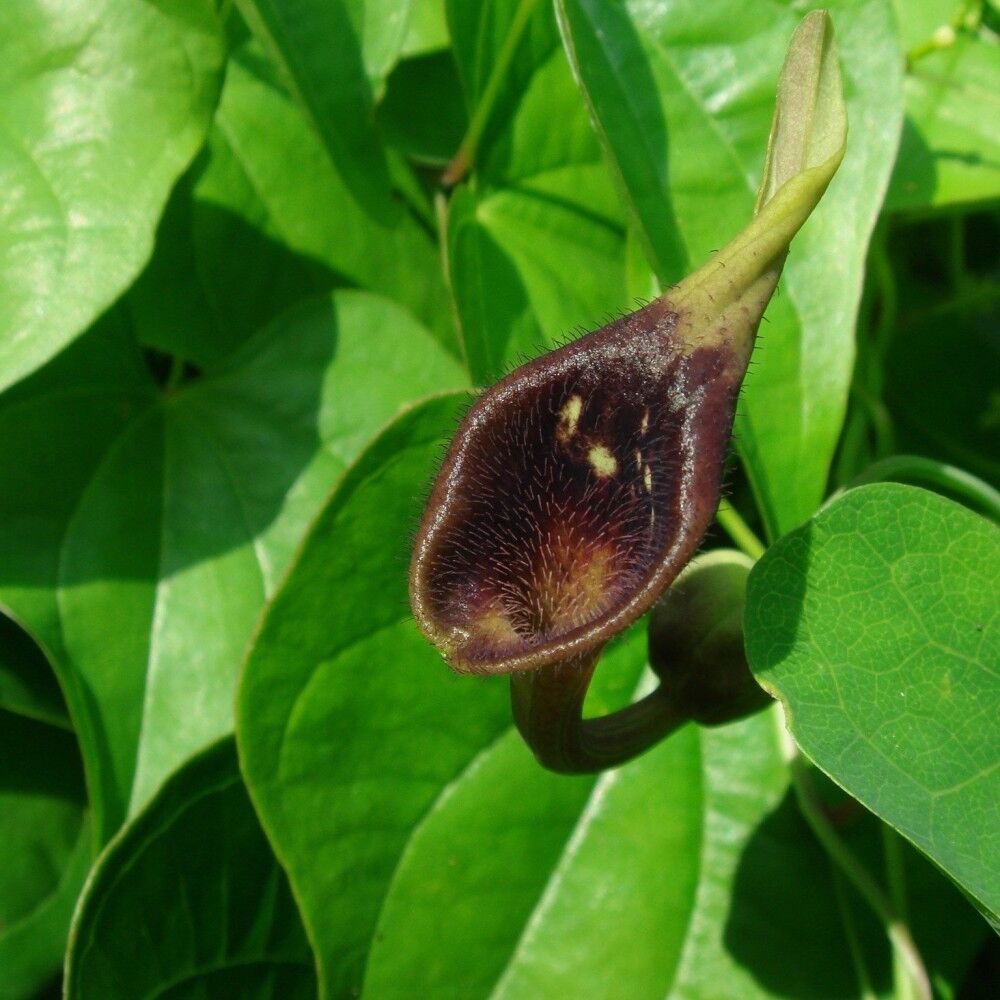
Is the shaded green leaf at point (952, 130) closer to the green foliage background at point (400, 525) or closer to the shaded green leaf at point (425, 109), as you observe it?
the green foliage background at point (400, 525)

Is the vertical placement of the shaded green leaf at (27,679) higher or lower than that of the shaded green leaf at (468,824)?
higher

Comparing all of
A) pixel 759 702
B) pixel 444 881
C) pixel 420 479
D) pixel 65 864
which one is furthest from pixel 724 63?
pixel 65 864

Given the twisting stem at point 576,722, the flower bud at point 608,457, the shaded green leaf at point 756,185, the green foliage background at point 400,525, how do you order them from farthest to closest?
1. the shaded green leaf at point 756,185
2. the green foliage background at point 400,525
3. the twisting stem at point 576,722
4. the flower bud at point 608,457

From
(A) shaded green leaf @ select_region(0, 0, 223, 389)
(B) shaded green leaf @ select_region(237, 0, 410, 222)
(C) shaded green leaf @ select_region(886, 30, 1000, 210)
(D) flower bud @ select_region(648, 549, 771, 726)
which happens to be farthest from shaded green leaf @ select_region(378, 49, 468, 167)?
(D) flower bud @ select_region(648, 549, 771, 726)

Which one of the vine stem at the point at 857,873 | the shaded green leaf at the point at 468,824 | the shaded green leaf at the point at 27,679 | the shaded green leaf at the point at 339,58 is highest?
the shaded green leaf at the point at 339,58

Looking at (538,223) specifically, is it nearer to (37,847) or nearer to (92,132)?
(92,132)

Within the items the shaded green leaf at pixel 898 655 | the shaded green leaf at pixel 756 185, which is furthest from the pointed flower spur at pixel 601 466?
the shaded green leaf at pixel 756 185

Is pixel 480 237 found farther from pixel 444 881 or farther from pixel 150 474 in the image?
pixel 444 881
